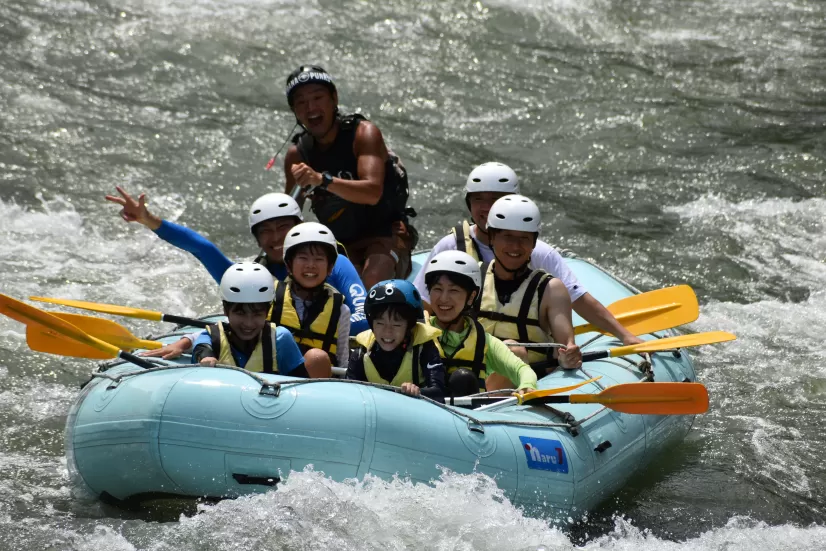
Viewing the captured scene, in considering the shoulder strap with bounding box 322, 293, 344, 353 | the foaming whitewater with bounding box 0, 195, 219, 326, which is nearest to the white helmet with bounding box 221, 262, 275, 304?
the shoulder strap with bounding box 322, 293, 344, 353

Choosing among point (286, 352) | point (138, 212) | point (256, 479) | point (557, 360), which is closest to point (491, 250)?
point (557, 360)

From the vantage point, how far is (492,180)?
6.23 metres

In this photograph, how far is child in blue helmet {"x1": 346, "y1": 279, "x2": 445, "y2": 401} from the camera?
196 inches

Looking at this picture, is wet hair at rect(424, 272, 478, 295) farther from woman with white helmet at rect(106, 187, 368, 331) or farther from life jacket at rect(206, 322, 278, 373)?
life jacket at rect(206, 322, 278, 373)

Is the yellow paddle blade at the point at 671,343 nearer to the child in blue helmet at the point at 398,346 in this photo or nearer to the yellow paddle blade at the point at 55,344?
the child in blue helmet at the point at 398,346

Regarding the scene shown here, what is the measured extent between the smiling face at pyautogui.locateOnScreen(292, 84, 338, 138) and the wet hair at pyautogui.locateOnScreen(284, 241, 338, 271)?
1.16 metres

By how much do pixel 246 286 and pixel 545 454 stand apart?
1.50 m

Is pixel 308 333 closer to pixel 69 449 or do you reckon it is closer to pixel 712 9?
pixel 69 449

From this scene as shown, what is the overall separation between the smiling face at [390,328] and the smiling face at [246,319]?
527mm

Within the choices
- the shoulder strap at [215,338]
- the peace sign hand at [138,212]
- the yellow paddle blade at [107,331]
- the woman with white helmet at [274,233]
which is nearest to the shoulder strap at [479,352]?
the woman with white helmet at [274,233]

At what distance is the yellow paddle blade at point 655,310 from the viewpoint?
640 cm

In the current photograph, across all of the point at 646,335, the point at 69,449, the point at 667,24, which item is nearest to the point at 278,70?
the point at 667,24

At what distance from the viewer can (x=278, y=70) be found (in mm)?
11844

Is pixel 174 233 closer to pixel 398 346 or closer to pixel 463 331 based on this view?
pixel 398 346
